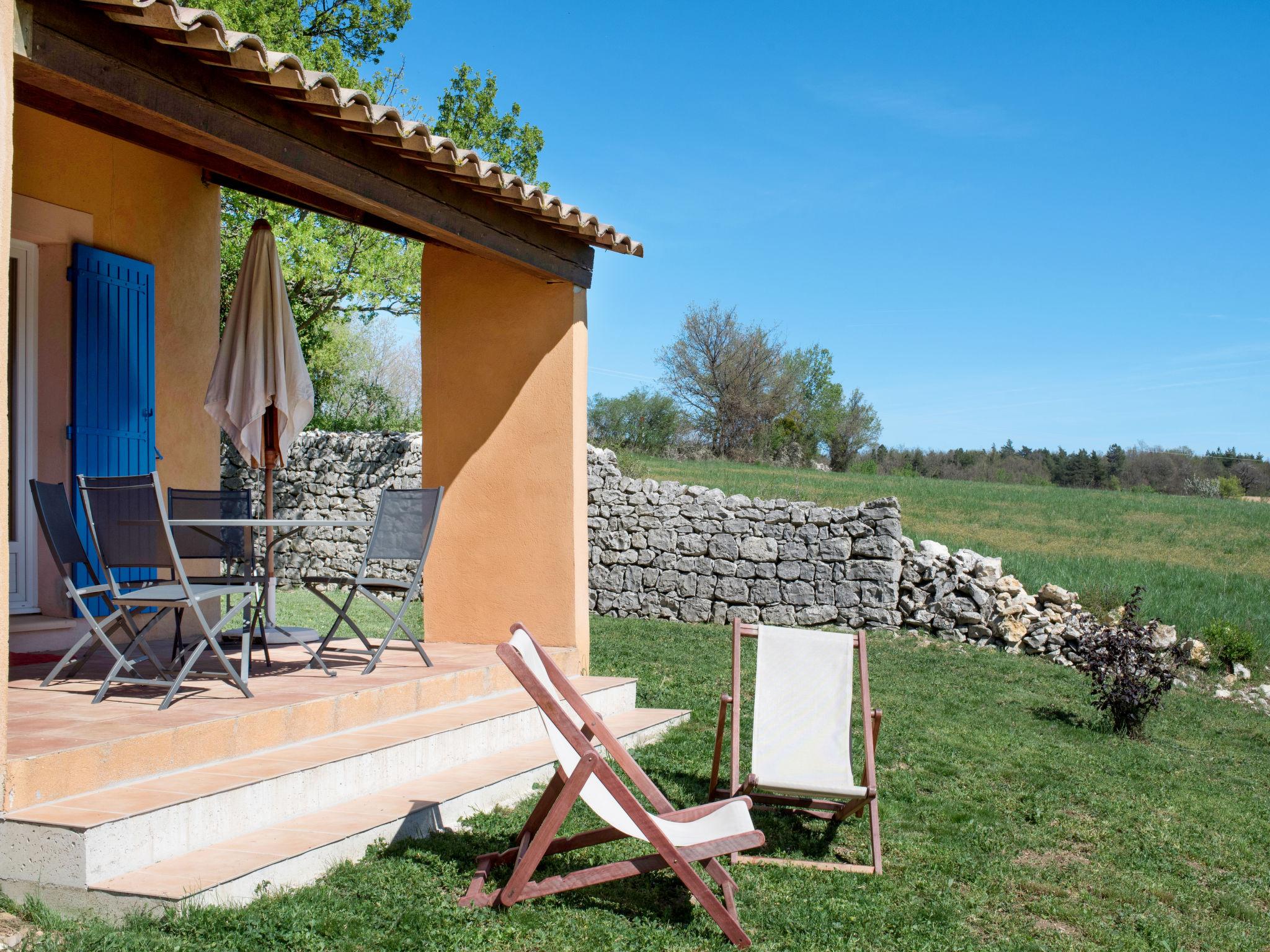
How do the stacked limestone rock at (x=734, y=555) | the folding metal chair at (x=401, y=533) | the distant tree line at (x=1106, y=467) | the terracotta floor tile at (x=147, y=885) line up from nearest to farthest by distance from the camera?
1. the terracotta floor tile at (x=147, y=885)
2. the folding metal chair at (x=401, y=533)
3. the stacked limestone rock at (x=734, y=555)
4. the distant tree line at (x=1106, y=467)

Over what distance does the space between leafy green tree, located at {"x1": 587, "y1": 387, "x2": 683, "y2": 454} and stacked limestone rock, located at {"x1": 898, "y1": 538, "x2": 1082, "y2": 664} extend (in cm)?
1136

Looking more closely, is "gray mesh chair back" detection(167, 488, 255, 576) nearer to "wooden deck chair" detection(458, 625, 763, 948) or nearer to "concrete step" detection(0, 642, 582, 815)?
"concrete step" detection(0, 642, 582, 815)

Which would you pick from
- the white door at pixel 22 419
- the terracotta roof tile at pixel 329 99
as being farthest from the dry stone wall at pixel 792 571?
the white door at pixel 22 419

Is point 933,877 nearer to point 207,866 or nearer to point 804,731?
point 804,731

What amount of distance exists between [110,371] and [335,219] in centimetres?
741

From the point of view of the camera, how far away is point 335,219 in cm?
1248

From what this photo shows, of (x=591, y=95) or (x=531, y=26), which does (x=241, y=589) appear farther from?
(x=591, y=95)

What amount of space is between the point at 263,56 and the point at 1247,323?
39198mm

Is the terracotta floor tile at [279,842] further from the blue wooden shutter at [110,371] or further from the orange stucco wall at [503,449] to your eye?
the orange stucco wall at [503,449]

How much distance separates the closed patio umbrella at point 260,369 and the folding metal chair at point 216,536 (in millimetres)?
334

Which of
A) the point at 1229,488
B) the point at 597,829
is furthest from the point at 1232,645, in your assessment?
the point at 1229,488

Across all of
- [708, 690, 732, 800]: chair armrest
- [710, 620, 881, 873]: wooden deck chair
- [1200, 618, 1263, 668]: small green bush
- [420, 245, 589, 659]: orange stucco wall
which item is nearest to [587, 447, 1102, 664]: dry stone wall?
[1200, 618, 1263, 668]: small green bush

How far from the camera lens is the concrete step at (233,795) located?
8.86 feet

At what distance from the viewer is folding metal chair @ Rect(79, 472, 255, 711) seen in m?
3.76
